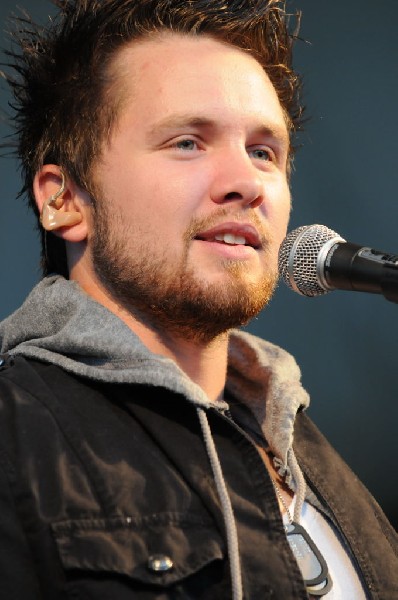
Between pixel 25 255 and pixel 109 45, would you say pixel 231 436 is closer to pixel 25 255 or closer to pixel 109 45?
pixel 109 45

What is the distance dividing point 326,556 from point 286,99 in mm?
967

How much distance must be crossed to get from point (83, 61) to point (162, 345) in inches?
22.9

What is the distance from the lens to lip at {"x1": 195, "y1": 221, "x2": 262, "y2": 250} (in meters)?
1.44

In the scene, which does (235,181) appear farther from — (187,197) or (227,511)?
(227,511)

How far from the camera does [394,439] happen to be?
228 cm

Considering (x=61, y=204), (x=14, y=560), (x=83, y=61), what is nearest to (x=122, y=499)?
(x=14, y=560)

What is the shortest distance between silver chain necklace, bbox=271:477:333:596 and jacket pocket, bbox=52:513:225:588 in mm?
187

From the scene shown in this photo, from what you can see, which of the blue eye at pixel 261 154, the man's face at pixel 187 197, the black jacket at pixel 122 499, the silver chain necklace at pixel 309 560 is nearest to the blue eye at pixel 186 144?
the man's face at pixel 187 197

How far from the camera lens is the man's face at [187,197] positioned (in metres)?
1.44

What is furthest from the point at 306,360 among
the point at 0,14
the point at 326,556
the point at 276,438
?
the point at 0,14

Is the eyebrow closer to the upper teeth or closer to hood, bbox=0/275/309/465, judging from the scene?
the upper teeth

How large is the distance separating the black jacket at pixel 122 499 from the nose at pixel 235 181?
1.18 ft

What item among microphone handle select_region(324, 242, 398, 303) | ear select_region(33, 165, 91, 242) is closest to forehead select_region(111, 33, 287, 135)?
ear select_region(33, 165, 91, 242)

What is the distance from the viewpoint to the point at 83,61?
64.4 inches
